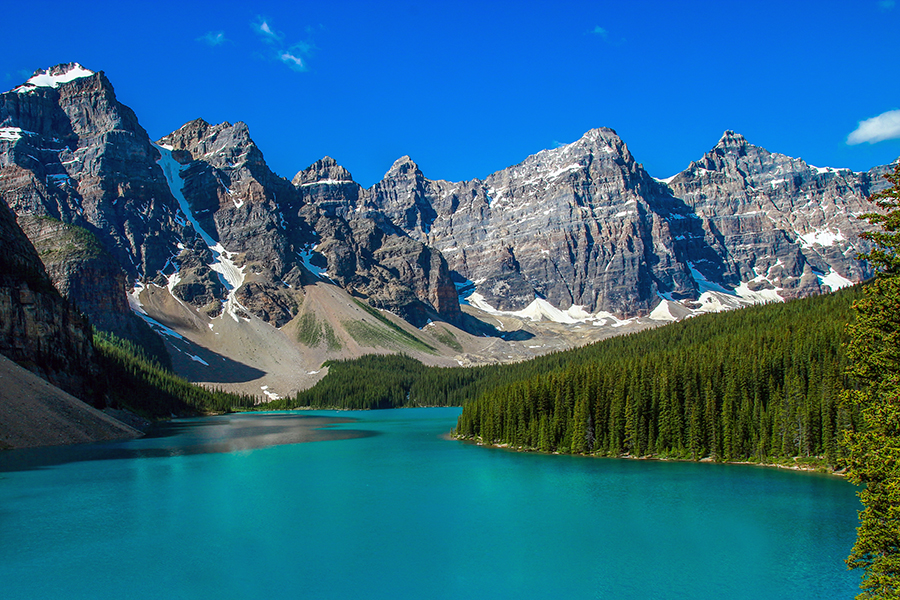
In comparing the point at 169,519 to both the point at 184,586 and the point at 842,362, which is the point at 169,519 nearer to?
the point at 184,586

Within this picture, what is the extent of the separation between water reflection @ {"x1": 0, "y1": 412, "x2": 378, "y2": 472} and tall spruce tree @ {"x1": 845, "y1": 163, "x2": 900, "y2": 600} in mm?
69760

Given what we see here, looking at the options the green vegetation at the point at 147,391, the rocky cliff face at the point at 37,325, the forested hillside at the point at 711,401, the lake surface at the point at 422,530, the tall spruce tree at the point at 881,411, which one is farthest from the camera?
the green vegetation at the point at 147,391

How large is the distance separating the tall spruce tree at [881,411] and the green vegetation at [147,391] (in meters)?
118

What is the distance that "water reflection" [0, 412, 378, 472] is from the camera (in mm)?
70688

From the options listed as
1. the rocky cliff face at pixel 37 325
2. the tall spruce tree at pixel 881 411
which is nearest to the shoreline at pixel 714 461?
the tall spruce tree at pixel 881 411

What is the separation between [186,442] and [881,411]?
89.5 m

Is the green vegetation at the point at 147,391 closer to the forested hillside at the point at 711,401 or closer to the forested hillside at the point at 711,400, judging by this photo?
the forested hillside at the point at 711,401

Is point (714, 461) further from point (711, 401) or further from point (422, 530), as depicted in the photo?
point (422, 530)

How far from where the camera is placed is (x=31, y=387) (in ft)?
260

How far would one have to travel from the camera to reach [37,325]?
101 metres

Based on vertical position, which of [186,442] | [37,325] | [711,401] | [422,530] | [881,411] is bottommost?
[186,442]

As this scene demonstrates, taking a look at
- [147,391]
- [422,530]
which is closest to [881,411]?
[422,530]

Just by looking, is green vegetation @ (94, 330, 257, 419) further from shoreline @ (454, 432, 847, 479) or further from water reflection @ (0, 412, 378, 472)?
shoreline @ (454, 432, 847, 479)

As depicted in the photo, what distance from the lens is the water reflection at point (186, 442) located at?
70688mm
